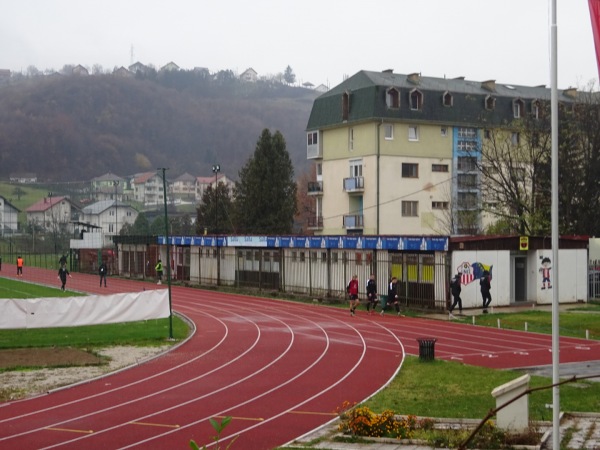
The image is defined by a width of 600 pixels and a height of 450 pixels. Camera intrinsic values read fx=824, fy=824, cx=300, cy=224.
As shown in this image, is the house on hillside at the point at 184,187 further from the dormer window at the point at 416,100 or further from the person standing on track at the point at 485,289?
the person standing on track at the point at 485,289

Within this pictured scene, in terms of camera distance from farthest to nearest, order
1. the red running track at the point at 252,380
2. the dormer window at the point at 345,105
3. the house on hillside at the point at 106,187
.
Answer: the house on hillside at the point at 106,187, the dormer window at the point at 345,105, the red running track at the point at 252,380

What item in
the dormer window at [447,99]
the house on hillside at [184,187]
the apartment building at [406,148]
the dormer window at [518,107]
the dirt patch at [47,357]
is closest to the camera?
the dirt patch at [47,357]

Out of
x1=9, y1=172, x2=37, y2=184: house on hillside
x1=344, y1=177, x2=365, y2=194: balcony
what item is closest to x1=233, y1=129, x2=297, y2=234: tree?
x1=344, y1=177, x2=365, y2=194: balcony

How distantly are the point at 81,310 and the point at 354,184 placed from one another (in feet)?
117

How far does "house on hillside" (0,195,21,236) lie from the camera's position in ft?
442

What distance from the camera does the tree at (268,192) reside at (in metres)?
Answer: 76.7

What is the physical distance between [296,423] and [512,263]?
81.2 ft

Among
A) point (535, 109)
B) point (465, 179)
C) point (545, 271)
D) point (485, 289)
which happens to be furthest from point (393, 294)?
point (535, 109)

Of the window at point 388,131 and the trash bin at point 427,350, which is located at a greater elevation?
the window at point 388,131

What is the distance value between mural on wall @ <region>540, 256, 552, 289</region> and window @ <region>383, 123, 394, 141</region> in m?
24.7

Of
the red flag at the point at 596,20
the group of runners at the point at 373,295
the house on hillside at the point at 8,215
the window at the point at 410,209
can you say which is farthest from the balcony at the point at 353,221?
the house on hillside at the point at 8,215

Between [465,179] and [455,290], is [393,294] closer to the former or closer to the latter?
[455,290]

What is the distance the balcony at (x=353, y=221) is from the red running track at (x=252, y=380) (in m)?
28.0

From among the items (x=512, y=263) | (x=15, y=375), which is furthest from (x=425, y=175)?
(x=15, y=375)
